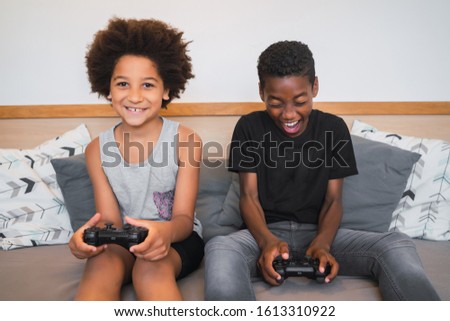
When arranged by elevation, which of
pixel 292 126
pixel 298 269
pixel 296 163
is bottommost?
pixel 298 269

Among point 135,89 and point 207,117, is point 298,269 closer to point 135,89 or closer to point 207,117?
point 135,89

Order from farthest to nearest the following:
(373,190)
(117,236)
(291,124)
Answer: (373,190)
(291,124)
(117,236)

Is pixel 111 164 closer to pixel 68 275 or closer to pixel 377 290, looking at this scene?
pixel 68 275

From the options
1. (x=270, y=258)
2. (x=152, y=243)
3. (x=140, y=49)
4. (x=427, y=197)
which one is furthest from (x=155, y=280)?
(x=427, y=197)

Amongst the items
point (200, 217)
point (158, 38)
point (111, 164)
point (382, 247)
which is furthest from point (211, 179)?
point (382, 247)

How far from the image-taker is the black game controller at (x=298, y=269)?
96cm

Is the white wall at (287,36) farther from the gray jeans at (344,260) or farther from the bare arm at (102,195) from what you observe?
the gray jeans at (344,260)

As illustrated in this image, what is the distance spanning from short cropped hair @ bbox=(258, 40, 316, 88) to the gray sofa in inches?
19.2

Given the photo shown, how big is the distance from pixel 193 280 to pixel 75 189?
0.52 m

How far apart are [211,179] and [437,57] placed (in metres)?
0.93

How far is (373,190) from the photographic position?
4.37 feet

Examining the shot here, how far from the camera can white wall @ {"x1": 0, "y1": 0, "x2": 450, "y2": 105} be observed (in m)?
1.58

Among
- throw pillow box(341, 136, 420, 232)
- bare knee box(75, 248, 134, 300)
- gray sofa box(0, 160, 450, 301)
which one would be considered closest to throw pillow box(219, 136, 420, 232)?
throw pillow box(341, 136, 420, 232)

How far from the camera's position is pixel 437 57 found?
5.23 feet
